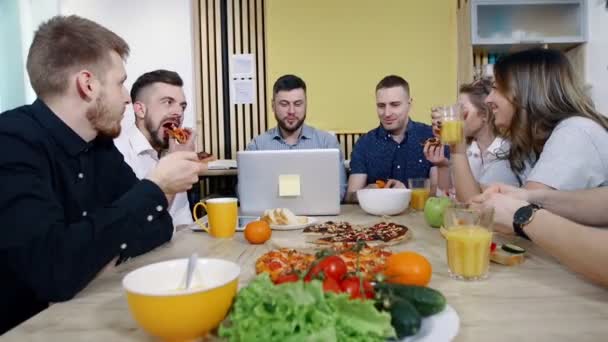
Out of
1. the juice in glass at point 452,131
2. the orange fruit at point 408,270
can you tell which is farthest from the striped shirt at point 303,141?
the orange fruit at point 408,270

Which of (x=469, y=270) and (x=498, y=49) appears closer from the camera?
(x=469, y=270)

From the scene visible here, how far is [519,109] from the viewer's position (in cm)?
177

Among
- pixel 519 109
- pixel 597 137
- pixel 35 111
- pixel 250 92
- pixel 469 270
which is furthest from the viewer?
pixel 250 92

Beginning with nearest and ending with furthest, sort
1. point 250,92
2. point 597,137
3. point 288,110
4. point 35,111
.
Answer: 1. point 35,111
2. point 597,137
3. point 288,110
4. point 250,92

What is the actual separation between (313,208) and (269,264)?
0.84 m

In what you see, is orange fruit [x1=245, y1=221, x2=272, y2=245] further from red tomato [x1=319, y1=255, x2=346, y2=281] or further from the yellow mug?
red tomato [x1=319, y1=255, x2=346, y2=281]

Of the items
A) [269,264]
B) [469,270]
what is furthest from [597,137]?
[269,264]

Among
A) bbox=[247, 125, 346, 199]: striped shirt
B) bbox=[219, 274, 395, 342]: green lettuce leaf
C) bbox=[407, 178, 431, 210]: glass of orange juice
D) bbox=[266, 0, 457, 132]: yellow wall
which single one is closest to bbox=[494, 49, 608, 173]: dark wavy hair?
bbox=[407, 178, 431, 210]: glass of orange juice

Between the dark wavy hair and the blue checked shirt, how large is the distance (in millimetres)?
1347

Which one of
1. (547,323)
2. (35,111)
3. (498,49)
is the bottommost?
(547,323)

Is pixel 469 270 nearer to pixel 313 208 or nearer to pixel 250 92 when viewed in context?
pixel 313 208

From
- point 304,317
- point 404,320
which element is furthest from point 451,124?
point 304,317

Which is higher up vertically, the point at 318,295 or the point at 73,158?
the point at 73,158

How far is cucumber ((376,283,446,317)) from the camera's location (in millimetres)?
693
